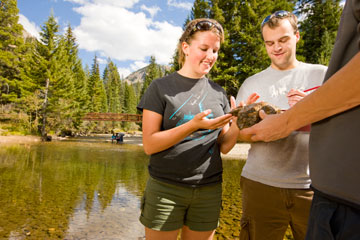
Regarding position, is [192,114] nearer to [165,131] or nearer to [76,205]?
[165,131]

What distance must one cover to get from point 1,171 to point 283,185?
1059 cm

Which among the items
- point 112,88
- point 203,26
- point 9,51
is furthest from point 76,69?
point 203,26

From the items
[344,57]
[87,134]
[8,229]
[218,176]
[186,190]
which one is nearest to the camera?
[344,57]

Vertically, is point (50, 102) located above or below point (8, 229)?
above

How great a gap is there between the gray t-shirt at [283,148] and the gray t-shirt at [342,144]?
951 mm

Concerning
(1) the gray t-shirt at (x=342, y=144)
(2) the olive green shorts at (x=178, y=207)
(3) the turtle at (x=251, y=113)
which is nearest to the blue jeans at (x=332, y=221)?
(1) the gray t-shirt at (x=342, y=144)

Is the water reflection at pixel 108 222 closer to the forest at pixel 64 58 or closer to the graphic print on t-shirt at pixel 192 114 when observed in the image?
the graphic print on t-shirt at pixel 192 114

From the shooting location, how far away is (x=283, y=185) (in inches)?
73.7

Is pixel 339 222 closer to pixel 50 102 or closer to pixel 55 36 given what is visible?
pixel 50 102

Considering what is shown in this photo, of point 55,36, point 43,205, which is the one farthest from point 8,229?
point 55,36

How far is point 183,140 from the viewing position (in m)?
1.92

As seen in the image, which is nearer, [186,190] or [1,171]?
[186,190]

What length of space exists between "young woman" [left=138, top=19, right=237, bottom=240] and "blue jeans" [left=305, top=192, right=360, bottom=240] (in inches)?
36.1

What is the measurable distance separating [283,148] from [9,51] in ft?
138
